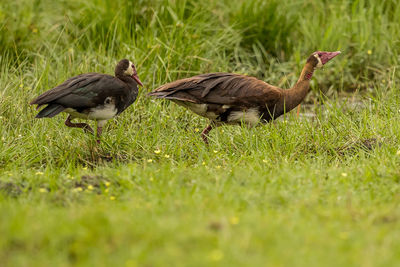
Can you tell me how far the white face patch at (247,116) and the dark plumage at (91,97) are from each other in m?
1.01

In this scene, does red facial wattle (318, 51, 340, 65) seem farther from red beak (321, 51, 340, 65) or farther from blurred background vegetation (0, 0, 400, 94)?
blurred background vegetation (0, 0, 400, 94)

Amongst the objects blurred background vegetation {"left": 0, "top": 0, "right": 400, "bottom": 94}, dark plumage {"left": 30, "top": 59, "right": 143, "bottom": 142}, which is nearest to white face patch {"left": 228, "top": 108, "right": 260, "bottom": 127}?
dark plumage {"left": 30, "top": 59, "right": 143, "bottom": 142}

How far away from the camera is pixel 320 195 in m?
4.68

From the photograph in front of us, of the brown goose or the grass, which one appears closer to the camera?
the grass

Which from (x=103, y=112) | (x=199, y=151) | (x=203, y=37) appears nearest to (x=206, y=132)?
(x=199, y=151)

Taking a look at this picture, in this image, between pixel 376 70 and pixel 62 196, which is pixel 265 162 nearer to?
pixel 62 196

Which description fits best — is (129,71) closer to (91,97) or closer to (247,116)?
(91,97)

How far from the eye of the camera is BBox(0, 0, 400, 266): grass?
11.7 ft

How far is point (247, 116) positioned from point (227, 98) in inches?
11.6

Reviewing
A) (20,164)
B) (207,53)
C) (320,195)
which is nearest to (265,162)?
(320,195)

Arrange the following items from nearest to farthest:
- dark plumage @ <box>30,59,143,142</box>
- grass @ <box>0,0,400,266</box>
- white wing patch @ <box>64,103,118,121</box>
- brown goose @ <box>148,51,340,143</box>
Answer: grass @ <box>0,0,400,266</box>, dark plumage @ <box>30,59,143,142</box>, white wing patch @ <box>64,103,118,121</box>, brown goose @ <box>148,51,340,143</box>

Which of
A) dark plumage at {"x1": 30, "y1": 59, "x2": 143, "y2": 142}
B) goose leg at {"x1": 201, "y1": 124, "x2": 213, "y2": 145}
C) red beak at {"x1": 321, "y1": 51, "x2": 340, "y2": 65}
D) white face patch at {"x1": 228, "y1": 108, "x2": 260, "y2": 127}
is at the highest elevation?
red beak at {"x1": 321, "y1": 51, "x2": 340, "y2": 65}

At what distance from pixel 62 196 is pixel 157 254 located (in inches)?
58.7

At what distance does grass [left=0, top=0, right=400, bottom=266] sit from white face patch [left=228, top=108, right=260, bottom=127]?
0.42ft
